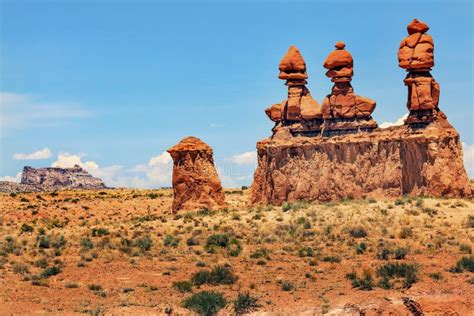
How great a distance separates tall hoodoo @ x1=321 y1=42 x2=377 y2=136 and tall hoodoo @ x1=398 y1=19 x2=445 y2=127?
3387 mm

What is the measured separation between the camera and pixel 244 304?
24594 millimetres

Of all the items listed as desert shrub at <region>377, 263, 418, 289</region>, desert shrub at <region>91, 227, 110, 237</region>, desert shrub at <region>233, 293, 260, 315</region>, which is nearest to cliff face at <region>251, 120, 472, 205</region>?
A: desert shrub at <region>91, 227, 110, 237</region>

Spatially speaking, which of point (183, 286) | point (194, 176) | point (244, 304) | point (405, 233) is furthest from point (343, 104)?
point (244, 304)

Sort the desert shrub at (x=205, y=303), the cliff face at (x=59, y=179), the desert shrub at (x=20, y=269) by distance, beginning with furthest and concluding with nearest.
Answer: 1. the cliff face at (x=59, y=179)
2. the desert shrub at (x=20, y=269)
3. the desert shrub at (x=205, y=303)

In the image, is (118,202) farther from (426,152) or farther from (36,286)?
(36,286)

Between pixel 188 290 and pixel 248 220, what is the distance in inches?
638

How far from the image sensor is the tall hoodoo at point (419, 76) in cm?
4759

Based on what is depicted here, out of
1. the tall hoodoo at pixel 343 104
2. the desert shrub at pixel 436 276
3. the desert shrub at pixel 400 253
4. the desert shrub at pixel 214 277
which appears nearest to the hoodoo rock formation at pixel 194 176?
the tall hoodoo at pixel 343 104

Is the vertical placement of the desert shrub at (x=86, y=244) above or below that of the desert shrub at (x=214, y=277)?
above

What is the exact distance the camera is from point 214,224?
1671 inches

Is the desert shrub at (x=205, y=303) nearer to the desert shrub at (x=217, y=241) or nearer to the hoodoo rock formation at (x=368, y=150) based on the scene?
the desert shrub at (x=217, y=241)

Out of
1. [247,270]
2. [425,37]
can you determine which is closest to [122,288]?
[247,270]

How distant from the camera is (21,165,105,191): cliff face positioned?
137 m

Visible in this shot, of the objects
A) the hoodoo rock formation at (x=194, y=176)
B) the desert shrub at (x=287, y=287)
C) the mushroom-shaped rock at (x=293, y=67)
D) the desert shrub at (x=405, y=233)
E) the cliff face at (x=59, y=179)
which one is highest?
the mushroom-shaped rock at (x=293, y=67)
